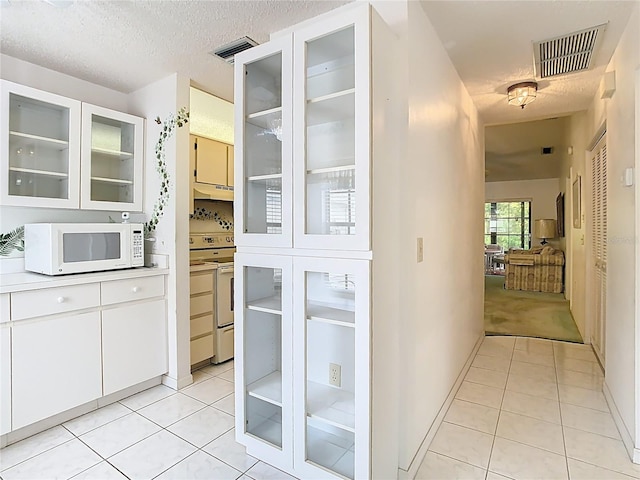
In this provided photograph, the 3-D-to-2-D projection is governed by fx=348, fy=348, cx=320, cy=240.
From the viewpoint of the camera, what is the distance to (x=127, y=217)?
2.86 meters

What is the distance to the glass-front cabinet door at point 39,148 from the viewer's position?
229 cm

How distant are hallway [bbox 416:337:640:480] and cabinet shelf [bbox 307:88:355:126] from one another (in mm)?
1880

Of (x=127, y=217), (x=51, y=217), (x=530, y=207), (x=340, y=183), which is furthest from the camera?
(x=530, y=207)

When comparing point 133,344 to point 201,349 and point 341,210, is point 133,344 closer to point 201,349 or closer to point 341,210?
point 201,349

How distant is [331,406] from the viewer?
1723mm

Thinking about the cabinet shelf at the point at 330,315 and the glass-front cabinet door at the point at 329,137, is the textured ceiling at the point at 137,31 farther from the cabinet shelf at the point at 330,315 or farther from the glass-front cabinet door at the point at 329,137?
the cabinet shelf at the point at 330,315

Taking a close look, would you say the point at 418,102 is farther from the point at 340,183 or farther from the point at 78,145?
the point at 78,145

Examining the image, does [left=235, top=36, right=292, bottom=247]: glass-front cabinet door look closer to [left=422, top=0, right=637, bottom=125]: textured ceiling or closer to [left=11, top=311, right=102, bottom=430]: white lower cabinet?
[left=422, top=0, right=637, bottom=125]: textured ceiling

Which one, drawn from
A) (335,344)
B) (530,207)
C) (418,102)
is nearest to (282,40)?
(418,102)

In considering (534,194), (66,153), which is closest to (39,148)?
(66,153)

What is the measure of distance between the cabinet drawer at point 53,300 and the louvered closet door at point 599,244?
13.2 feet

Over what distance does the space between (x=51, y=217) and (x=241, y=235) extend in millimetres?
1817

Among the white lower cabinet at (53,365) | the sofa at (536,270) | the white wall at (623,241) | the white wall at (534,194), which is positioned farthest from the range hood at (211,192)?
the white wall at (534,194)

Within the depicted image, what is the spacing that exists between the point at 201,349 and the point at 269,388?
55.9 inches
